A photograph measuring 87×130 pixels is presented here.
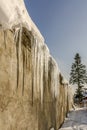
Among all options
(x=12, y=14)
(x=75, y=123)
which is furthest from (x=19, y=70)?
(x=75, y=123)

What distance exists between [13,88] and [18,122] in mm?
556

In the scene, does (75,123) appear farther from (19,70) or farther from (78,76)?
(78,76)

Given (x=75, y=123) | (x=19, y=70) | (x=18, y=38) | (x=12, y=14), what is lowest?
(x=75, y=123)

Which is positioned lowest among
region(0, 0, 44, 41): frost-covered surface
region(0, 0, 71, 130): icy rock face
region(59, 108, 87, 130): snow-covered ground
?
region(59, 108, 87, 130): snow-covered ground

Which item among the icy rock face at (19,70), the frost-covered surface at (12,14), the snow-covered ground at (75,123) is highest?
the frost-covered surface at (12,14)

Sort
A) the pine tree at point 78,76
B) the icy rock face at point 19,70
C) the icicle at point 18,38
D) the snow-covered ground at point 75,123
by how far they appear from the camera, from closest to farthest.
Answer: the icy rock face at point 19,70
the icicle at point 18,38
the snow-covered ground at point 75,123
the pine tree at point 78,76

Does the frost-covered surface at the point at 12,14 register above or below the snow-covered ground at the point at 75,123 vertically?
above

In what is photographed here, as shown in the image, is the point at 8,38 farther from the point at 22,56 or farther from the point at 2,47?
the point at 22,56

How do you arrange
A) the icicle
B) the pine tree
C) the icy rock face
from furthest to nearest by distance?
the pine tree < the icicle < the icy rock face

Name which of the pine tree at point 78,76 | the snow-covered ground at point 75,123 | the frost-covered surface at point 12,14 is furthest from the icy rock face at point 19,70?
the pine tree at point 78,76

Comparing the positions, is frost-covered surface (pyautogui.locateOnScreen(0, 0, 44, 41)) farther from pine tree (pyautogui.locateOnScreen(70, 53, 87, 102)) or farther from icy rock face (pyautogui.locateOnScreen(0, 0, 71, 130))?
pine tree (pyautogui.locateOnScreen(70, 53, 87, 102))

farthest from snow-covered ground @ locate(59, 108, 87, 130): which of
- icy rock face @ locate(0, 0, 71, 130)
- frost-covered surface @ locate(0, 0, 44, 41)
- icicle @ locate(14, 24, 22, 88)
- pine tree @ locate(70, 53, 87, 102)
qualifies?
pine tree @ locate(70, 53, 87, 102)

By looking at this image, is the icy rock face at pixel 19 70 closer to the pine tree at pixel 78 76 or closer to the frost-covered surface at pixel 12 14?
the frost-covered surface at pixel 12 14

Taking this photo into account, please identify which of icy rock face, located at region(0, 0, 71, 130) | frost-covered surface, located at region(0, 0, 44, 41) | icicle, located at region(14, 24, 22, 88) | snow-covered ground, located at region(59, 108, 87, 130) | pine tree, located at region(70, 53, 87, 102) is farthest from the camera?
pine tree, located at region(70, 53, 87, 102)
